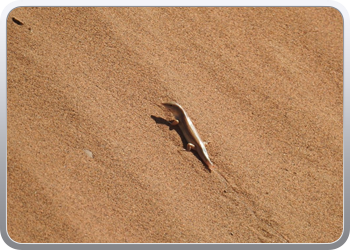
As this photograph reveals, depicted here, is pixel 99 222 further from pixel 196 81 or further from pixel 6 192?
pixel 196 81

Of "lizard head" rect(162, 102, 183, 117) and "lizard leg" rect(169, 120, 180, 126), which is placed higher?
"lizard head" rect(162, 102, 183, 117)

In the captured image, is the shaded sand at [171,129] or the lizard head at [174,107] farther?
the lizard head at [174,107]

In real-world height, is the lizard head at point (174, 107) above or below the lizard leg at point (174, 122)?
above

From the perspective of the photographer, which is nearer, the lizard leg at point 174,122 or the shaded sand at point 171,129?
the shaded sand at point 171,129

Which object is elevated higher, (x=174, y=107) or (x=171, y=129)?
(x=174, y=107)

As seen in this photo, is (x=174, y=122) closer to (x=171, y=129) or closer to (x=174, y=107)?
(x=171, y=129)

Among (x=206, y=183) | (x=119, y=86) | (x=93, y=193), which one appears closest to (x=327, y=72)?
(x=206, y=183)

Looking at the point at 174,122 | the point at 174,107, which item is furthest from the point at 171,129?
the point at 174,107

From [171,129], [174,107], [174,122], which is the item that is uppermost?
[174,107]
